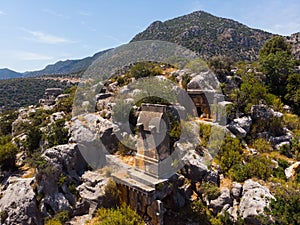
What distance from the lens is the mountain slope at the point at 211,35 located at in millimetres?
75562

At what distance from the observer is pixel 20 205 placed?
1243cm

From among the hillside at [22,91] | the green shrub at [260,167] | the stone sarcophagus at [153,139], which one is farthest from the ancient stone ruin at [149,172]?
the hillside at [22,91]

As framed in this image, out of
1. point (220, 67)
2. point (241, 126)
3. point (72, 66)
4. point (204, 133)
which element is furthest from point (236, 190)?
point (72, 66)

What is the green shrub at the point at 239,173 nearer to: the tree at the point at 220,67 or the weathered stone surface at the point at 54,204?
the weathered stone surface at the point at 54,204

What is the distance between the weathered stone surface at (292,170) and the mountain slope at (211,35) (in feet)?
191

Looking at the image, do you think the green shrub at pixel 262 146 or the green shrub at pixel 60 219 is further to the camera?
the green shrub at pixel 262 146

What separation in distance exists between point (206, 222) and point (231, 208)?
189 cm

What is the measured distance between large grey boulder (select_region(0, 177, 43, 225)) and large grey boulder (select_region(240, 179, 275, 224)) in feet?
38.0

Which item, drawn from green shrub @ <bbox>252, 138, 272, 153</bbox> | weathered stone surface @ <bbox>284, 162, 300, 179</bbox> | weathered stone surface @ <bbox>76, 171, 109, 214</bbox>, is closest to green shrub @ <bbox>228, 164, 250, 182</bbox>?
weathered stone surface @ <bbox>284, 162, 300, 179</bbox>

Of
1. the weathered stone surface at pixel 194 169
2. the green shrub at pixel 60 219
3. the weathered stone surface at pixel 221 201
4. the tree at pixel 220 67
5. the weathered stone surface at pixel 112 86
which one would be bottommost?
the weathered stone surface at pixel 221 201

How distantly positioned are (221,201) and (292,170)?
6.41 metres

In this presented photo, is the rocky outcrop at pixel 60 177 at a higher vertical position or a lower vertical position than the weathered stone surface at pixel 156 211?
higher

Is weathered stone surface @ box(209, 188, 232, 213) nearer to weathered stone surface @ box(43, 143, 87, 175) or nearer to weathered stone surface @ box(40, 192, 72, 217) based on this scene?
weathered stone surface @ box(40, 192, 72, 217)

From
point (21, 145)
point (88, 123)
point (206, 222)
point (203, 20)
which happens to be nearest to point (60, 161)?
point (88, 123)
